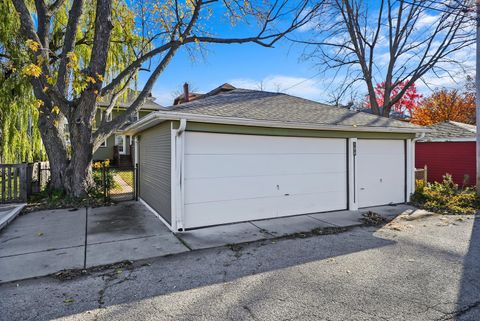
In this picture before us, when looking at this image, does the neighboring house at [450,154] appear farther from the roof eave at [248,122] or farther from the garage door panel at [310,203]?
the garage door panel at [310,203]

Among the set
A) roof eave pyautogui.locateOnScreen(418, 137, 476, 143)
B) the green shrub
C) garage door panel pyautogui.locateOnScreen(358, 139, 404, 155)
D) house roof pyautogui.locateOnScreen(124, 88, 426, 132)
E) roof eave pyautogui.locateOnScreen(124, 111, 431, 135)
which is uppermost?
house roof pyautogui.locateOnScreen(124, 88, 426, 132)

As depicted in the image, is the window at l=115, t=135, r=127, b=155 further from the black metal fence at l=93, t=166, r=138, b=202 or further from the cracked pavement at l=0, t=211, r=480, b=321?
the cracked pavement at l=0, t=211, r=480, b=321

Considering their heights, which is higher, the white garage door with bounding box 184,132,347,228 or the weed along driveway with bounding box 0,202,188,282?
the white garage door with bounding box 184,132,347,228

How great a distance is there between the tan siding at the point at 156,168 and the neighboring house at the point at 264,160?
0.08 ft

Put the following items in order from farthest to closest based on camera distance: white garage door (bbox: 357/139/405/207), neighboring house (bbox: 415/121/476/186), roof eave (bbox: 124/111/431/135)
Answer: neighboring house (bbox: 415/121/476/186) < white garage door (bbox: 357/139/405/207) < roof eave (bbox: 124/111/431/135)

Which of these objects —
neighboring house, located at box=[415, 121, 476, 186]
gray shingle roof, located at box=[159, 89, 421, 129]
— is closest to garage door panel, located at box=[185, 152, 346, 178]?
gray shingle roof, located at box=[159, 89, 421, 129]

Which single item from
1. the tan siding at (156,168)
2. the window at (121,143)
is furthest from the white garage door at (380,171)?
the window at (121,143)

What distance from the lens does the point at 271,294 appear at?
3.18 metres

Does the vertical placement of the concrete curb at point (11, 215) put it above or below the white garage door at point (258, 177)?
below

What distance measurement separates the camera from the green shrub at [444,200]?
7.60 m

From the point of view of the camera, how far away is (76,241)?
499cm

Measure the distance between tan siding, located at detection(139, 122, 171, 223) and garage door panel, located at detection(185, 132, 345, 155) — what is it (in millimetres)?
602

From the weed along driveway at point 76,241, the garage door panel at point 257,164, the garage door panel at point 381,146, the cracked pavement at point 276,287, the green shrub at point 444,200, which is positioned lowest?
the cracked pavement at point 276,287

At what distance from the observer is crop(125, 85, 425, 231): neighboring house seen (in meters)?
5.71
